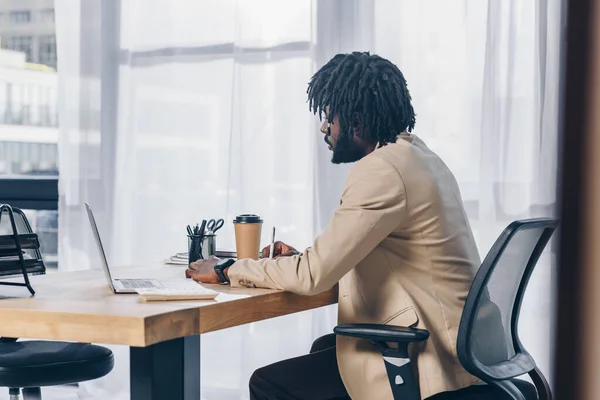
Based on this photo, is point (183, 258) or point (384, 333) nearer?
point (384, 333)

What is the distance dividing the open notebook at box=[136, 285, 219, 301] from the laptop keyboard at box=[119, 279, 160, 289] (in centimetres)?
8

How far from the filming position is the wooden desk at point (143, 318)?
1.22m

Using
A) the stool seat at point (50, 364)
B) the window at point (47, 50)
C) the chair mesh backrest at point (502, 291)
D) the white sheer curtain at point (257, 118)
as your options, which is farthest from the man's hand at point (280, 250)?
the window at point (47, 50)

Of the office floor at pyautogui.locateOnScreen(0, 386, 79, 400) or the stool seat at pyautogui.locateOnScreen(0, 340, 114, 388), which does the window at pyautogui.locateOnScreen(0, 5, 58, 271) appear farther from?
the stool seat at pyautogui.locateOnScreen(0, 340, 114, 388)

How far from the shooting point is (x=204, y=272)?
1.75 m

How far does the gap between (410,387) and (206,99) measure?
1.91 m

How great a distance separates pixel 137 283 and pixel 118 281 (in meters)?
0.07

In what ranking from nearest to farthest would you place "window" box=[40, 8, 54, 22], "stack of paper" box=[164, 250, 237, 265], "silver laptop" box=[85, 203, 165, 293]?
"silver laptop" box=[85, 203, 165, 293]
"stack of paper" box=[164, 250, 237, 265]
"window" box=[40, 8, 54, 22]

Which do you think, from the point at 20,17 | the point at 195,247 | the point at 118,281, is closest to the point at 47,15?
the point at 20,17

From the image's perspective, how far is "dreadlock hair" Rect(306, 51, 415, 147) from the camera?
174 cm

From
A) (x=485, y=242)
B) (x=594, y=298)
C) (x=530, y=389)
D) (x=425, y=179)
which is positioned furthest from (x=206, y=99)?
(x=594, y=298)

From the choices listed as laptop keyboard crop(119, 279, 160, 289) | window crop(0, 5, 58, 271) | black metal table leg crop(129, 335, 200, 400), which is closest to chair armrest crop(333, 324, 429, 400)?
black metal table leg crop(129, 335, 200, 400)

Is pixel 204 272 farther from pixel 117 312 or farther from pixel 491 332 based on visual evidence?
pixel 491 332

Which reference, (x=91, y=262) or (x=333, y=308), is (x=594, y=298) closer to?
(x=333, y=308)
